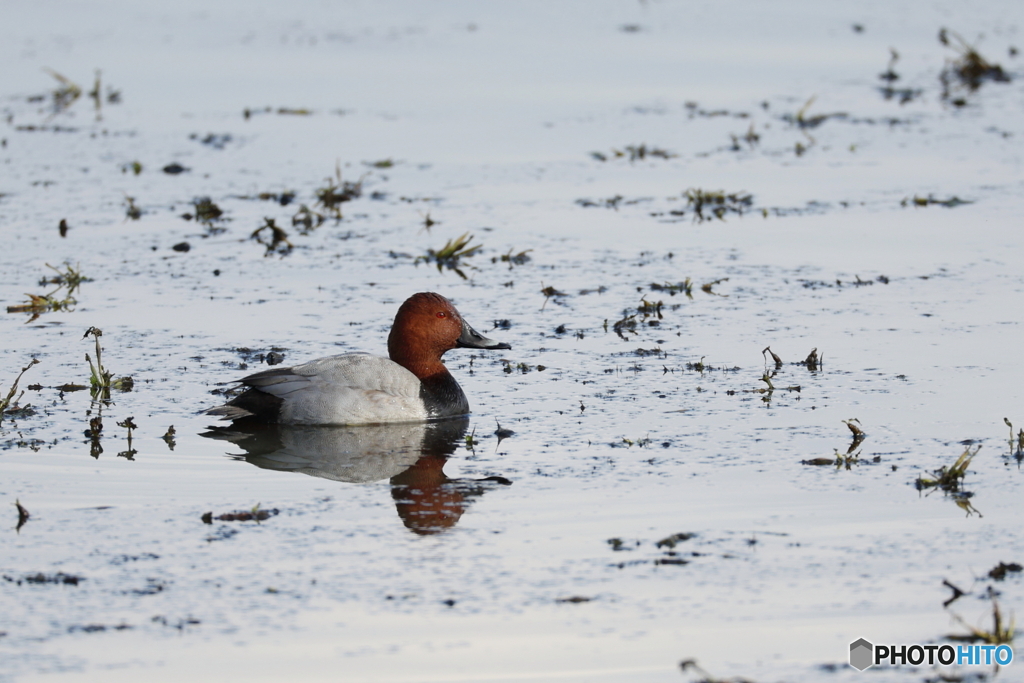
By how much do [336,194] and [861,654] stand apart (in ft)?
31.6

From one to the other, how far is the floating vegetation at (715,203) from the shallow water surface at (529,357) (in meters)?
0.05

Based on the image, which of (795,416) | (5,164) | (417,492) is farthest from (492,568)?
(5,164)

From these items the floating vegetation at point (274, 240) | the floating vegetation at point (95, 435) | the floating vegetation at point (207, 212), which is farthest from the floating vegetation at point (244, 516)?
the floating vegetation at point (207, 212)

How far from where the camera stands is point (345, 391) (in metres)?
8.46

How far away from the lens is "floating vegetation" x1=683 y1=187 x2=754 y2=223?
13.4 metres

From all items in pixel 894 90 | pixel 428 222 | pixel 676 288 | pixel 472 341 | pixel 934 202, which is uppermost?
pixel 894 90

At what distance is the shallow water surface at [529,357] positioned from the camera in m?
5.59

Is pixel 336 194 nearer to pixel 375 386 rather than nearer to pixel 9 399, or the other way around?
pixel 375 386

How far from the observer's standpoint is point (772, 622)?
18.0 feet

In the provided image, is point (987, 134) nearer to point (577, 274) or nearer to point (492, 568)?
point (577, 274)

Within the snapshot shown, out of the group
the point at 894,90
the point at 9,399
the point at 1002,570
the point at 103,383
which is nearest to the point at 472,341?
the point at 103,383

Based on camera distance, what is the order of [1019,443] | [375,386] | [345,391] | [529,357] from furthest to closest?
[529,357]
[375,386]
[345,391]
[1019,443]

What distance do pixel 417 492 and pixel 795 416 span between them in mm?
2361

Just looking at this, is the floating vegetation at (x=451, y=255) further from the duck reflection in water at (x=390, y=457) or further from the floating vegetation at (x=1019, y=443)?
the floating vegetation at (x=1019, y=443)
